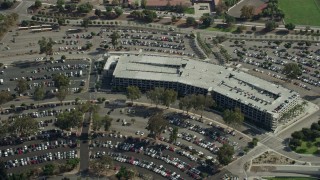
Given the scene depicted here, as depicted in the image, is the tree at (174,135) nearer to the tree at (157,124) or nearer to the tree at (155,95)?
the tree at (157,124)

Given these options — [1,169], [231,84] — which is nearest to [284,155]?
[231,84]

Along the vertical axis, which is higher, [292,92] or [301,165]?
[292,92]

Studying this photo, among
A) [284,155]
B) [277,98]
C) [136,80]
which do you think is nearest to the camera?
[284,155]

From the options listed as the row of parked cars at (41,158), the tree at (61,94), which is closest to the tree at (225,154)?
the row of parked cars at (41,158)

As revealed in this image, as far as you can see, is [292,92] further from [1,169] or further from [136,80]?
[1,169]

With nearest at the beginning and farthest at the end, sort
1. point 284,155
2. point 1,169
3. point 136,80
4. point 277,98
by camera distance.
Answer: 1. point 1,169
2. point 284,155
3. point 277,98
4. point 136,80

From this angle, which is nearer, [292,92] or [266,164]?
[266,164]
